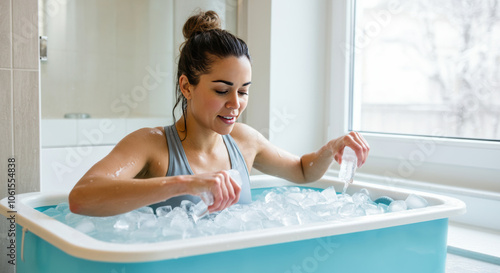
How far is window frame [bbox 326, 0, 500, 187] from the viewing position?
6.64ft

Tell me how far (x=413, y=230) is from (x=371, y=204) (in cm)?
26

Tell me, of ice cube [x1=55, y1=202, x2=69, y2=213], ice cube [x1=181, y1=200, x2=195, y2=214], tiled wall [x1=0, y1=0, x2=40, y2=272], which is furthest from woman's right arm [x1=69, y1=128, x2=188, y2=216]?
tiled wall [x1=0, y1=0, x2=40, y2=272]

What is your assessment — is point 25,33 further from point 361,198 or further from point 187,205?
point 361,198

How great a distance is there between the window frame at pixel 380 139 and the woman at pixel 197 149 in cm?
70

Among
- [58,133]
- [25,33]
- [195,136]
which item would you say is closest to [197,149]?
[195,136]

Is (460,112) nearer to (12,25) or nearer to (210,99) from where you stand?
(210,99)

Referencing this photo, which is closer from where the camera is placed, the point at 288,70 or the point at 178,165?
the point at 178,165

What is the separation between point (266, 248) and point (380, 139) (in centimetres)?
147

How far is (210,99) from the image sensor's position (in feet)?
4.62

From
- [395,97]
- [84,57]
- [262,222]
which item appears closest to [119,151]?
[262,222]

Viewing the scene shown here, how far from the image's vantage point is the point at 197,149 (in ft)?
5.10

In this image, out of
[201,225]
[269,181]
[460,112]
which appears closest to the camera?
[201,225]

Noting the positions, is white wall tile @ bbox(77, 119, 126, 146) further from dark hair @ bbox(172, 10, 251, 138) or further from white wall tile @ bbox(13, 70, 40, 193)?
dark hair @ bbox(172, 10, 251, 138)

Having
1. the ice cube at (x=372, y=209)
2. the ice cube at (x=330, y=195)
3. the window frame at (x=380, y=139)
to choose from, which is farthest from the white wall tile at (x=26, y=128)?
the window frame at (x=380, y=139)
